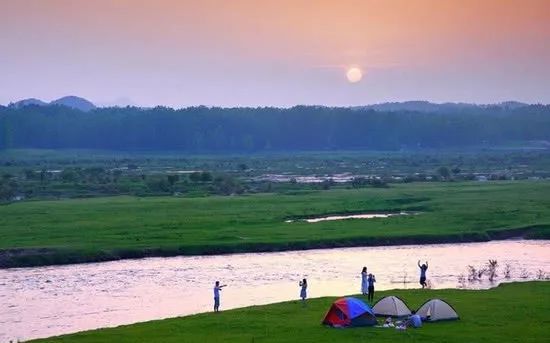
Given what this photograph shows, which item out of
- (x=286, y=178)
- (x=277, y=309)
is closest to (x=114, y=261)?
(x=277, y=309)

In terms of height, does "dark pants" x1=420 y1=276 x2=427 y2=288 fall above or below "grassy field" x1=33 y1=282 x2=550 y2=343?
above

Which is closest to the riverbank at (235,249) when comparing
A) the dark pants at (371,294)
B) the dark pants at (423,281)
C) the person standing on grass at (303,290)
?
the dark pants at (423,281)

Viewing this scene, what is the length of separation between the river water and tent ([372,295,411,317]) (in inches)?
325

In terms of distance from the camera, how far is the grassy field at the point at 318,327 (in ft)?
112

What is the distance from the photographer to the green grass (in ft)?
203

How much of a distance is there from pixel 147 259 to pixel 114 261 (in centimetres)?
220

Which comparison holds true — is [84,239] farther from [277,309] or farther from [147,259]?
[277,309]

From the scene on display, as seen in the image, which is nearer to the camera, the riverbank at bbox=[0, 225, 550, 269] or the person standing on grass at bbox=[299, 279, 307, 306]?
the person standing on grass at bbox=[299, 279, 307, 306]

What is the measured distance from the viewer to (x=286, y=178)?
134875 millimetres

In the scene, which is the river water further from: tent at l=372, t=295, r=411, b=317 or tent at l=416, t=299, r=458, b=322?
tent at l=416, t=299, r=458, b=322

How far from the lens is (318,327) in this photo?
3628 centimetres

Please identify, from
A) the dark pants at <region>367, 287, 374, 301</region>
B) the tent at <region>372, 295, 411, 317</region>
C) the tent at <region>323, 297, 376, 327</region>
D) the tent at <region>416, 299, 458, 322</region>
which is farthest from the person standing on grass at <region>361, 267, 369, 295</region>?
the tent at <region>323, 297, 376, 327</region>

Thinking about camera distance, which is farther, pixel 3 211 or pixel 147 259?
pixel 3 211

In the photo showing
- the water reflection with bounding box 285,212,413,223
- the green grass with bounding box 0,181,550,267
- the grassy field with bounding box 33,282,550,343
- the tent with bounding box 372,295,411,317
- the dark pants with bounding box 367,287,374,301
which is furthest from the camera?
the water reflection with bounding box 285,212,413,223
